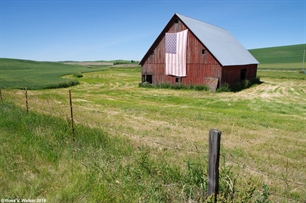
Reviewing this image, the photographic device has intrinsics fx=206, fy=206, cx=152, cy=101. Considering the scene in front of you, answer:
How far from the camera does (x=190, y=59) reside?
24.9 meters

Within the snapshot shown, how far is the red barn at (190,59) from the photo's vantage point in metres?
23.3

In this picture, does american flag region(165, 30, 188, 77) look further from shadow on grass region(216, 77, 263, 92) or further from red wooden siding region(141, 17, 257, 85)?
shadow on grass region(216, 77, 263, 92)

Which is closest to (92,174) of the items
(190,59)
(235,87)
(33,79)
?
(190,59)

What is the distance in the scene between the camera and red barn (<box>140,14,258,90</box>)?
23.3m

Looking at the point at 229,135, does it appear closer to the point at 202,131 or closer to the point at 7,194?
the point at 202,131

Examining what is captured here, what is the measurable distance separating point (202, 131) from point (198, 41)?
1807cm

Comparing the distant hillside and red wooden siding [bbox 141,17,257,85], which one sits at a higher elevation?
the distant hillside

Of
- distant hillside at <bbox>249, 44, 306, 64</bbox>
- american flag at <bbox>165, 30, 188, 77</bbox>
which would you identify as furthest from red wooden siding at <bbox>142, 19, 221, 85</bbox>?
distant hillside at <bbox>249, 44, 306, 64</bbox>

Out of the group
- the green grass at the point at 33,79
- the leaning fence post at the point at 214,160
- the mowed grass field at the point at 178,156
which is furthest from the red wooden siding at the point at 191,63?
the leaning fence post at the point at 214,160

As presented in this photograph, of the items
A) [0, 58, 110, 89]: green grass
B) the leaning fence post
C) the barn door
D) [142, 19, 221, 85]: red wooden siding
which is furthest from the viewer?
the barn door

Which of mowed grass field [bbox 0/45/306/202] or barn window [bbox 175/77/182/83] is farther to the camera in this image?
barn window [bbox 175/77/182/83]

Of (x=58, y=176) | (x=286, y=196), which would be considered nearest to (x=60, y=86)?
(x=58, y=176)

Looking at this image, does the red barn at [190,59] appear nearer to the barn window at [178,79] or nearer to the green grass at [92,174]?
the barn window at [178,79]

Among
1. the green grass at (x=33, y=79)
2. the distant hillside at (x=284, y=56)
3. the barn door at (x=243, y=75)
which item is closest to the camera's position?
the green grass at (x=33, y=79)
